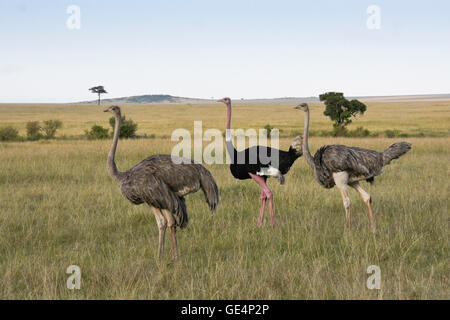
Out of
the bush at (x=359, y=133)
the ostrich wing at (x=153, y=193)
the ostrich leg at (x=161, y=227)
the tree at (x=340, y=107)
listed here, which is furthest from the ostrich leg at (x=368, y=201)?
the tree at (x=340, y=107)

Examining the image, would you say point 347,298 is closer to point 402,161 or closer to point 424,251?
point 424,251

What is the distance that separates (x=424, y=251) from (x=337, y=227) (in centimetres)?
143

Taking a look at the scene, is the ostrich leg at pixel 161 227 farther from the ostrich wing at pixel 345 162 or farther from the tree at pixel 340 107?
the tree at pixel 340 107

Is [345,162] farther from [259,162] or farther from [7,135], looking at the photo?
[7,135]

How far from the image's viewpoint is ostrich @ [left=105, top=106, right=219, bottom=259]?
578 cm

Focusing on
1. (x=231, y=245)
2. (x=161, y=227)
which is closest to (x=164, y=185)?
(x=161, y=227)

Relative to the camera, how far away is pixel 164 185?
5.82 metres

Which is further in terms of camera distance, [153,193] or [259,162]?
[259,162]

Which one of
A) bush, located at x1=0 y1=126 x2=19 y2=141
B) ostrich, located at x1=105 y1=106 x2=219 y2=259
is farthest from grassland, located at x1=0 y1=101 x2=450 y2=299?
bush, located at x1=0 y1=126 x2=19 y2=141

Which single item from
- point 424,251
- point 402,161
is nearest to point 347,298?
point 424,251

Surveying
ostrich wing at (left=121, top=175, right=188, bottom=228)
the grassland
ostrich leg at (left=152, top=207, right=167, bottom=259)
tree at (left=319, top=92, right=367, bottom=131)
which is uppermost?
tree at (left=319, top=92, right=367, bottom=131)

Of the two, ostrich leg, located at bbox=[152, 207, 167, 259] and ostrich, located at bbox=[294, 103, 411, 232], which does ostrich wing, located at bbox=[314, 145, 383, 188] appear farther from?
ostrich leg, located at bbox=[152, 207, 167, 259]

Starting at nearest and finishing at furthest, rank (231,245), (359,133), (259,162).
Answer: (231,245) → (259,162) → (359,133)

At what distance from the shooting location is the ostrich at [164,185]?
5781 mm
